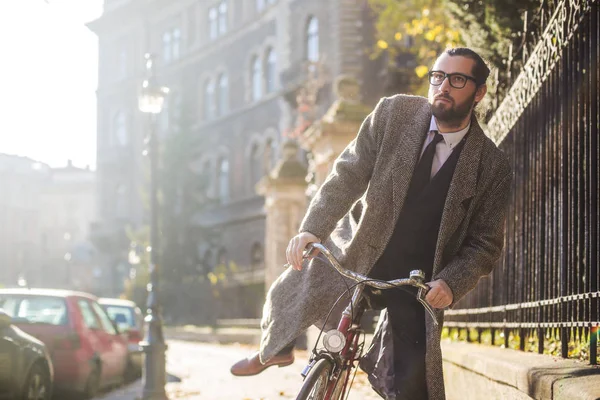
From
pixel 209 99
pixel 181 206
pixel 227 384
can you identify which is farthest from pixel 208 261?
pixel 227 384

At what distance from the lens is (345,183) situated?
477 centimetres

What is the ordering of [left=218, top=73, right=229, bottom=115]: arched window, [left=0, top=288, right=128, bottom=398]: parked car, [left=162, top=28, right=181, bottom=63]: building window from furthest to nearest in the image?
[left=162, top=28, right=181, bottom=63]: building window, [left=218, top=73, right=229, bottom=115]: arched window, [left=0, top=288, right=128, bottom=398]: parked car

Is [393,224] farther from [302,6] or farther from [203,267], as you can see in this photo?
[203,267]

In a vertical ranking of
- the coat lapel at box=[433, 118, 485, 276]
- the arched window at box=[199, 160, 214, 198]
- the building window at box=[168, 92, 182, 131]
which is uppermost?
the building window at box=[168, 92, 182, 131]

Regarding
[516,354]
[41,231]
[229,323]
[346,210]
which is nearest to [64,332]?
[516,354]

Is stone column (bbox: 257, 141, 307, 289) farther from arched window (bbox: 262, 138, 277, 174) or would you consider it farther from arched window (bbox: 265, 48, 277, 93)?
arched window (bbox: 265, 48, 277, 93)

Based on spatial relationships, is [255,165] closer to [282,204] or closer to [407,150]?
[282,204]

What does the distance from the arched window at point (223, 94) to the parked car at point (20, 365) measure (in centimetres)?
3669

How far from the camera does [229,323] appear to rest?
109ft

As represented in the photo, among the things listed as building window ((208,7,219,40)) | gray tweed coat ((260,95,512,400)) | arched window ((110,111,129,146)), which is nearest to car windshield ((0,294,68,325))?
gray tweed coat ((260,95,512,400))

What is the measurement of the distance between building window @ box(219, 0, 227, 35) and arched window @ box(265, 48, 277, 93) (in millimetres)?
4654

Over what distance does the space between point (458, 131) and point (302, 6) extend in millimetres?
34361

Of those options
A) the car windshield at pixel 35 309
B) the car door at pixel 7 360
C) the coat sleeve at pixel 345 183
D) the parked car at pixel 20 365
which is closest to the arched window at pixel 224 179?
the car windshield at pixel 35 309

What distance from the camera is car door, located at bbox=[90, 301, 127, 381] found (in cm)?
1376
